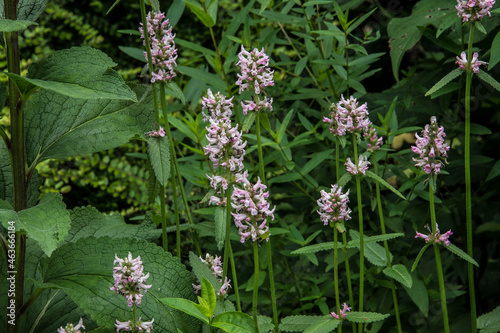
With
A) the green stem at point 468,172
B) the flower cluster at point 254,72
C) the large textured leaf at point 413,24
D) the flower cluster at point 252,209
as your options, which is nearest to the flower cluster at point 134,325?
the flower cluster at point 252,209

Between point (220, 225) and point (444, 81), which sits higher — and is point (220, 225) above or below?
below

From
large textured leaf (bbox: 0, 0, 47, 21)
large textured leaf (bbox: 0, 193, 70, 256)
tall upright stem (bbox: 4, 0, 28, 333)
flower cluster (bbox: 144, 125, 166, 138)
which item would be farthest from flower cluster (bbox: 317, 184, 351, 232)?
large textured leaf (bbox: 0, 0, 47, 21)

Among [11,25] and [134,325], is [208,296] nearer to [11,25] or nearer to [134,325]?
[134,325]

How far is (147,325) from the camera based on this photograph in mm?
1274

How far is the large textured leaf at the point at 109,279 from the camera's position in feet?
4.30

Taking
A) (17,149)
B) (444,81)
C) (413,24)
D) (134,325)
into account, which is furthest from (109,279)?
(413,24)

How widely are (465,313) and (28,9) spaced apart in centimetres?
175

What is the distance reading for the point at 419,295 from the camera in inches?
69.1

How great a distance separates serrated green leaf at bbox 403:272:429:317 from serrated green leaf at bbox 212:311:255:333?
67 centimetres

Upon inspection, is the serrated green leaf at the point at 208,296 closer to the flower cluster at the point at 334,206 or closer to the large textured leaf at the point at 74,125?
the flower cluster at the point at 334,206

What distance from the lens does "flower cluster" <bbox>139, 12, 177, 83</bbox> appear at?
1.51 m

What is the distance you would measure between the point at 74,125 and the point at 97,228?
366mm

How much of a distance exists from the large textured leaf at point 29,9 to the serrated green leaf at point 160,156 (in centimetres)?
43

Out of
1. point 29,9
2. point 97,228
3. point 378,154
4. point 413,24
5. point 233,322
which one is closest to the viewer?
point 233,322
